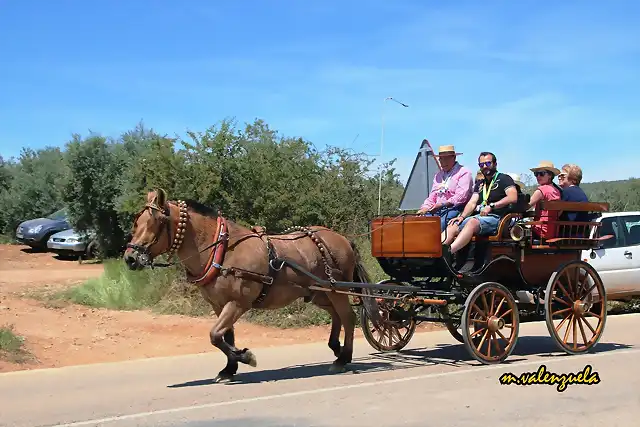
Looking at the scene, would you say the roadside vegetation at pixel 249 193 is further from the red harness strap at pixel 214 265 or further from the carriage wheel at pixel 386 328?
the red harness strap at pixel 214 265

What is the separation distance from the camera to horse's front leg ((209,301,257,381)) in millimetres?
7812

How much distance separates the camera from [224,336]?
8188mm

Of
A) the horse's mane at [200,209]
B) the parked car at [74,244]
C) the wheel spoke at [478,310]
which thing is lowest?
the wheel spoke at [478,310]

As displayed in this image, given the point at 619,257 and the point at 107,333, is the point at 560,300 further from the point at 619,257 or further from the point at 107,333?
the point at 107,333

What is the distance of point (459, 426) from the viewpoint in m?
6.18

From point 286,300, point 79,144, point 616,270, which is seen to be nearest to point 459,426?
point 286,300

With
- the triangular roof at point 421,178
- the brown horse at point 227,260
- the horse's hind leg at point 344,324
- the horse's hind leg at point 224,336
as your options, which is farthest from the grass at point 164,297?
the horse's hind leg at point 224,336

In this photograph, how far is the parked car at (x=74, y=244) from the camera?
26.1 meters

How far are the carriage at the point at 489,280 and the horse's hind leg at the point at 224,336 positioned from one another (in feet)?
5.93

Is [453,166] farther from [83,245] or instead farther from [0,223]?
[0,223]

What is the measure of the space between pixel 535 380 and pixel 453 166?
309cm

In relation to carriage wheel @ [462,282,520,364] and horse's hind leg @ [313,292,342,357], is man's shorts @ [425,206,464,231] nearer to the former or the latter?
carriage wheel @ [462,282,520,364]

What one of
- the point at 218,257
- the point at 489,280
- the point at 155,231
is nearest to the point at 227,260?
the point at 218,257

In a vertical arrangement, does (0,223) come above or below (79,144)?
below
